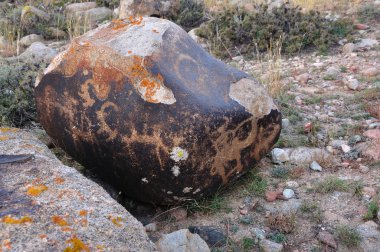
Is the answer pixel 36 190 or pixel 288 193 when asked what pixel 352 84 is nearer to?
pixel 288 193

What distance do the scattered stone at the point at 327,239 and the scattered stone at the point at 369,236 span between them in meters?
0.17

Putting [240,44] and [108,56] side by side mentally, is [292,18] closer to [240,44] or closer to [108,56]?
[240,44]

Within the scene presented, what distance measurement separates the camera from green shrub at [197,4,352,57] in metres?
6.17

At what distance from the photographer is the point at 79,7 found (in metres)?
8.63

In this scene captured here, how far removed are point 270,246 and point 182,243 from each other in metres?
0.62

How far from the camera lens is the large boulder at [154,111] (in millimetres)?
2932

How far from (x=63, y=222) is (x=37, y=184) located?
38 cm

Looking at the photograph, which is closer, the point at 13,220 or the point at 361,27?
the point at 13,220

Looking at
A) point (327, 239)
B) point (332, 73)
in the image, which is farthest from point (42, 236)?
point (332, 73)

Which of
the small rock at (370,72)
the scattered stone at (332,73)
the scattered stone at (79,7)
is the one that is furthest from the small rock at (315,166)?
the scattered stone at (79,7)

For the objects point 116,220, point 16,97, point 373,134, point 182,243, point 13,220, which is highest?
point 13,220

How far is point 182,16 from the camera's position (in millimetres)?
7477

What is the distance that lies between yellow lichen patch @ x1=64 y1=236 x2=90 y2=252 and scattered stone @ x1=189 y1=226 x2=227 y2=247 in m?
1.21

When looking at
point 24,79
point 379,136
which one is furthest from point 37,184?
point 379,136
